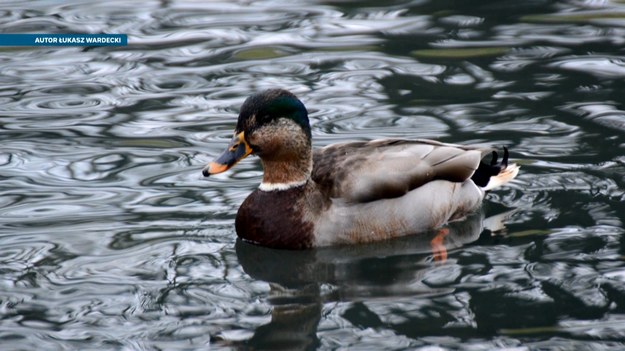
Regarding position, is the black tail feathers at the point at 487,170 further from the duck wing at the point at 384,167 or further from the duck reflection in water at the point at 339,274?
the duck reflection in water at the point at 339,274

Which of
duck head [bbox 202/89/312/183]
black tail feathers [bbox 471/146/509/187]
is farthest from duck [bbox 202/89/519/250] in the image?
black tail feathers [bbox 471/146/509/187]

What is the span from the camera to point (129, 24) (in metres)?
13.6

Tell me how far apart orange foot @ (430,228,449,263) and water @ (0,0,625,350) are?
41 mm

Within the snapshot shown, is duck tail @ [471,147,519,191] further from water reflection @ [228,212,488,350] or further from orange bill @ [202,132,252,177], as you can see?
orange bill @ [202,132,252,177]

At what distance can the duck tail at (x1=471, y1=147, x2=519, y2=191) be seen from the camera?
8844mm

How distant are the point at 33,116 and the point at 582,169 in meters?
4.91

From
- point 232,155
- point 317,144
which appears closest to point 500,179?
point 317,144

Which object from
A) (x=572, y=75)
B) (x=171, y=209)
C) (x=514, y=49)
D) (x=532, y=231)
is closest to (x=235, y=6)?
(x=514, y=49)

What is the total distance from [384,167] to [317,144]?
190cm

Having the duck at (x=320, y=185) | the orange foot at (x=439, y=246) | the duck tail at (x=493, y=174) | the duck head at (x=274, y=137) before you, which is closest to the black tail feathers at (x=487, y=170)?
the duck tail at (x=493, y=174)

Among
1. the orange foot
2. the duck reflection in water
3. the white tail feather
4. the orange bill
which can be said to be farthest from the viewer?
the white tail feather

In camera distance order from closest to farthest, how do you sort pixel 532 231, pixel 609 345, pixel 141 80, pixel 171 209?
pixel 609 345 → pixel 532 231 → pixel 171 209 → pixel 141 80

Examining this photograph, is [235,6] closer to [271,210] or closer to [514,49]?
[514,49]

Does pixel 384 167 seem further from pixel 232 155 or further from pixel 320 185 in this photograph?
pixel 232 155
